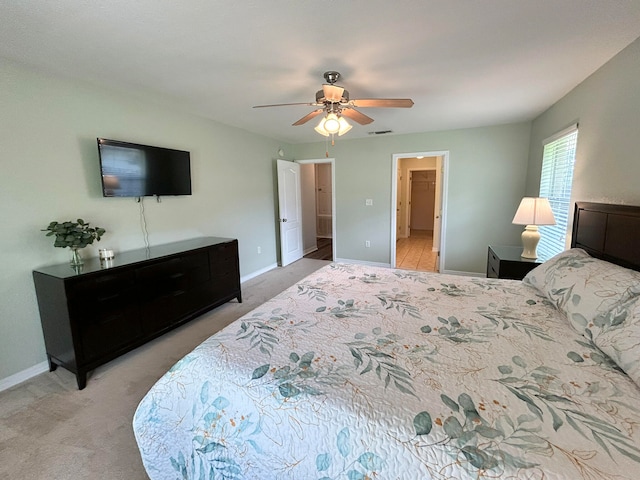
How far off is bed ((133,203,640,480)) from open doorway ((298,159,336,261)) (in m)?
3.98

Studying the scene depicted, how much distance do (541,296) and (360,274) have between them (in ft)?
4.06

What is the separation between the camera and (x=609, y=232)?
188 centimetres

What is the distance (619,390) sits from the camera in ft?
3.25

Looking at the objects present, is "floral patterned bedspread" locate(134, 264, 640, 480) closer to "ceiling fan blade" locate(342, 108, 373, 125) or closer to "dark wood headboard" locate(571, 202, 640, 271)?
"dark wood headboard" locate(571, 202, 640, 271)

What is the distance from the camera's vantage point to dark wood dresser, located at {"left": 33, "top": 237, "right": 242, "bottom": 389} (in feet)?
6.73

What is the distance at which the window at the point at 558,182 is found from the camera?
273cm

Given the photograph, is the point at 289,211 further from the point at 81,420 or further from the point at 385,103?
the point at 81,420

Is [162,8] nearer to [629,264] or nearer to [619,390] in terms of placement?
[619,390]

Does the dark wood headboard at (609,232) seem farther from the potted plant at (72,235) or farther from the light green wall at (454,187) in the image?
the potted plant at (72,235)

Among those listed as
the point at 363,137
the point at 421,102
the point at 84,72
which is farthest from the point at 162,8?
the point at 363,137

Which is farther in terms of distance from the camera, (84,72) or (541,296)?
(84,72)

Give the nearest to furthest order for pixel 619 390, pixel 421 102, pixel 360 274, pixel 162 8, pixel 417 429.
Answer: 1. pixel 417 429
2. pixel 619 390
3. pixel 162 8
4. pixel 360 274
5. pixel 421 102

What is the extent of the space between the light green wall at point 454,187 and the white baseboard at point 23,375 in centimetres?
421

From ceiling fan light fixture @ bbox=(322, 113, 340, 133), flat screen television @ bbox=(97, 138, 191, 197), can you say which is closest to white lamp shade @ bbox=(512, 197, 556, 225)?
ceiling fan light fixture @ bbox=(322, 113, 340, 133)
